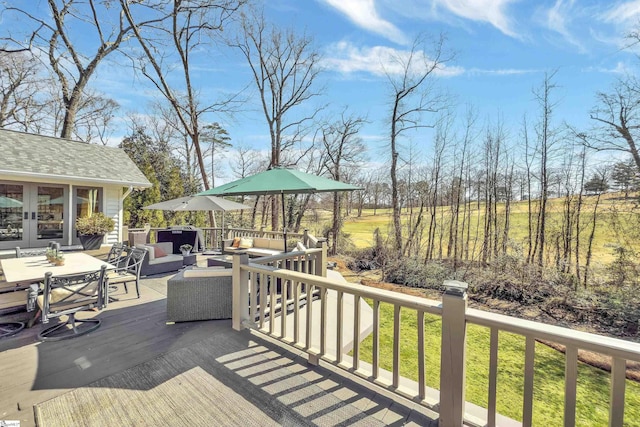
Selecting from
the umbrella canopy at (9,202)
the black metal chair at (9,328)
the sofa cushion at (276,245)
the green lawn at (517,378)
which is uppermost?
the umbrella canopy at (9,202)

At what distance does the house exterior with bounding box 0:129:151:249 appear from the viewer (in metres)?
6.61

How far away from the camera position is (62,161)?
24.9 feet

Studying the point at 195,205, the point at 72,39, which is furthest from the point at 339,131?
the point at 72,39

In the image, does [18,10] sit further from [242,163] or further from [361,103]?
[361,103]

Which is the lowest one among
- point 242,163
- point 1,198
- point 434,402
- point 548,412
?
point 548,412

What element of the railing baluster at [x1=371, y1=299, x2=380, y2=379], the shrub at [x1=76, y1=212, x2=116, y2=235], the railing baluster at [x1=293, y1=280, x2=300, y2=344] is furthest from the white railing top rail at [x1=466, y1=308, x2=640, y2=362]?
the shrub at [x1=76, y1=212, x2=116, y2=235]

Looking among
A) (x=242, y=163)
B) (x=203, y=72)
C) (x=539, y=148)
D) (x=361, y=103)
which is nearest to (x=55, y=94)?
(x=203, y=72)

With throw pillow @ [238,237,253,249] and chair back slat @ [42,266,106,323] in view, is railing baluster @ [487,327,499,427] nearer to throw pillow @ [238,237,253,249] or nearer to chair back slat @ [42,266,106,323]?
chair back slat @ [42,266,106,323]

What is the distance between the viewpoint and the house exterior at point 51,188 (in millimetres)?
6605

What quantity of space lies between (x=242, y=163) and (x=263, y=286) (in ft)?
50.9

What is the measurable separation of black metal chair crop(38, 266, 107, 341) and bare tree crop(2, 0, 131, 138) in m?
11.5

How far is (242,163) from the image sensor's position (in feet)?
57.7

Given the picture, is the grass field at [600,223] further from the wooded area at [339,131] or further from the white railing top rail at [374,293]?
the white railing top rail at [374,293]

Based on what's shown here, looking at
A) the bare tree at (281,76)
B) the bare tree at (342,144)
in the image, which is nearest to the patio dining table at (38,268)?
the bare tree at (281,76)
